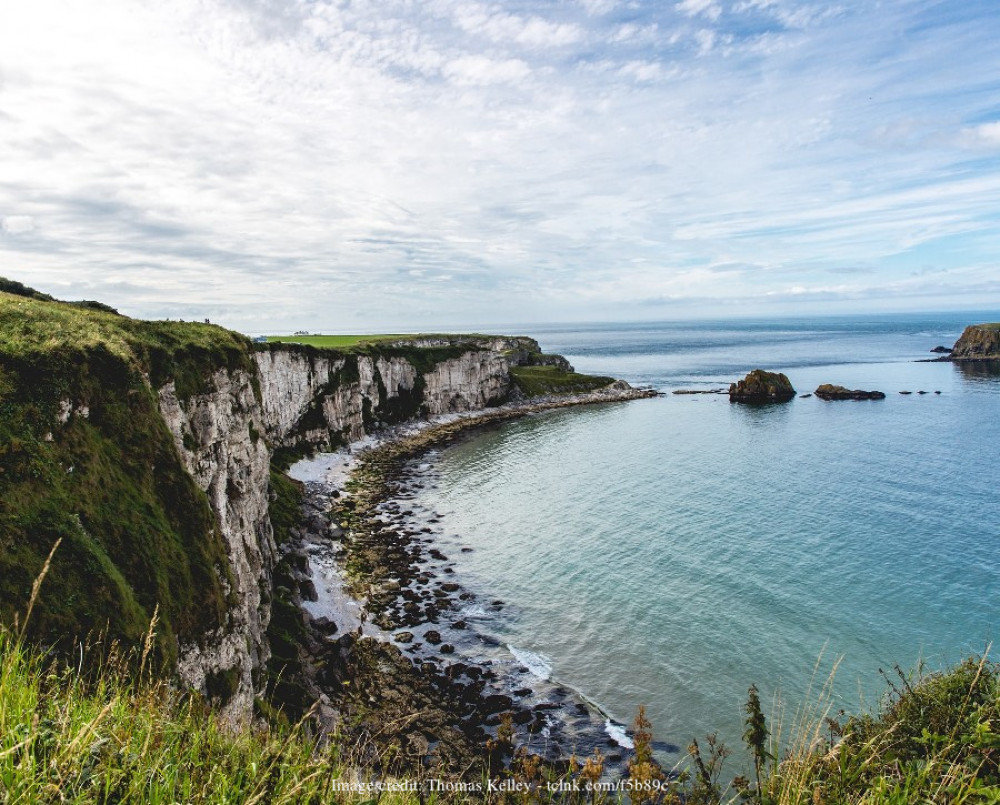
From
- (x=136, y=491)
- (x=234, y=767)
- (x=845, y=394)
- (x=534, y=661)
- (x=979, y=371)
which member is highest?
(x=136, y=491)

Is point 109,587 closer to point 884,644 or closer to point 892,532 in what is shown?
point 884,644

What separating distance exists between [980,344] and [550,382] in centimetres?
12891

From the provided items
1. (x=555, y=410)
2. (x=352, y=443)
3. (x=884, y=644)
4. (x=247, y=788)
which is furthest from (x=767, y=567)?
(x=555, y=410)

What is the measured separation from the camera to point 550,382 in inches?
4833

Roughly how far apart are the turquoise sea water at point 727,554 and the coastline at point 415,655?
156 centimetres

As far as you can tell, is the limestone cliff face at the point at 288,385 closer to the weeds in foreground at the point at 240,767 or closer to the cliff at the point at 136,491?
the cliff at the point at 136,491

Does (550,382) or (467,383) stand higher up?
(467,383)

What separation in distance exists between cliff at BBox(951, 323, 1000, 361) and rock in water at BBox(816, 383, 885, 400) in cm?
8234

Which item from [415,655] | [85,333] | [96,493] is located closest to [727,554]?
[415,655]

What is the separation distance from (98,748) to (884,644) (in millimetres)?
32606

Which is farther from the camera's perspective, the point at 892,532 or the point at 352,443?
the point at 352,443

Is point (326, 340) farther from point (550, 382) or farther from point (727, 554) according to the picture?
point (727, 554)

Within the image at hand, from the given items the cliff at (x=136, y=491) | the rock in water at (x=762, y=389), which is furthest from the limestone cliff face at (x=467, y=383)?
the cliff at (x=136, y=491)

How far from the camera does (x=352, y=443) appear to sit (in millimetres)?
75750
